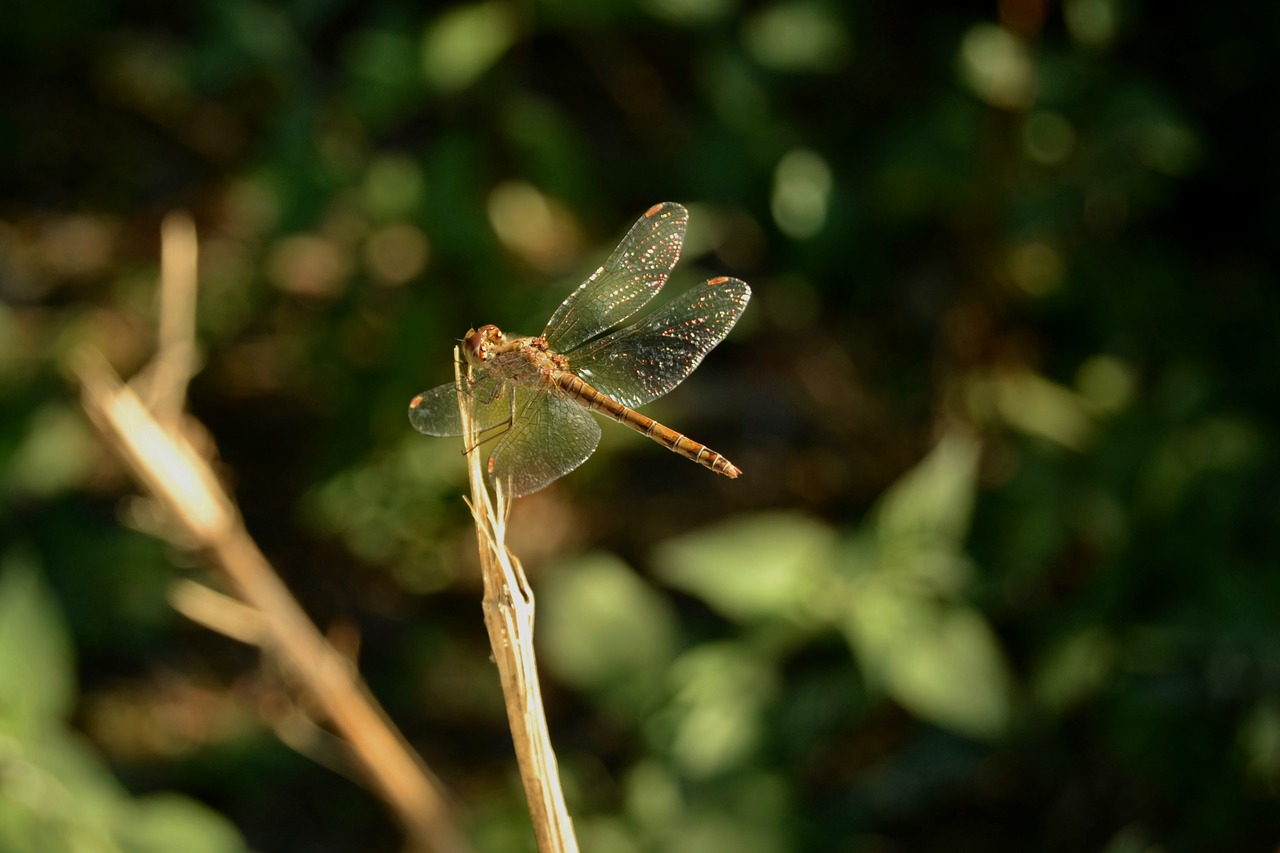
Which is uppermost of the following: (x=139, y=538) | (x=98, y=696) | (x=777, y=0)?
(x=777, y=0)

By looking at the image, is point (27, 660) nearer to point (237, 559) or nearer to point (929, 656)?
point (237, 559)

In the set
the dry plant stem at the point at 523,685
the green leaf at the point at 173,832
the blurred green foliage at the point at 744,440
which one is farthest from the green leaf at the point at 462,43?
the green leaf at the point at 173,832

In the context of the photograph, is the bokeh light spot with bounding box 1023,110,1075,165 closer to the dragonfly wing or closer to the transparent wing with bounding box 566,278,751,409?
the transparent wing with bounding box 566,278,751,409

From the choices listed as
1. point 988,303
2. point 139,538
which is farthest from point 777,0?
point 139,538

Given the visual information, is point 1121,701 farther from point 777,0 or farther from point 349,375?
point 349,375

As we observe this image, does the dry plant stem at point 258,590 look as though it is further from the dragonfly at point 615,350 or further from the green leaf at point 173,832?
the dragonfly at point 615,350

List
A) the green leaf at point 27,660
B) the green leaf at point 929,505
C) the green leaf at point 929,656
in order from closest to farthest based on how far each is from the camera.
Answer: the green leaf at point 27,660
the green leaf at point 929,656
the green leaf at point 929,505
